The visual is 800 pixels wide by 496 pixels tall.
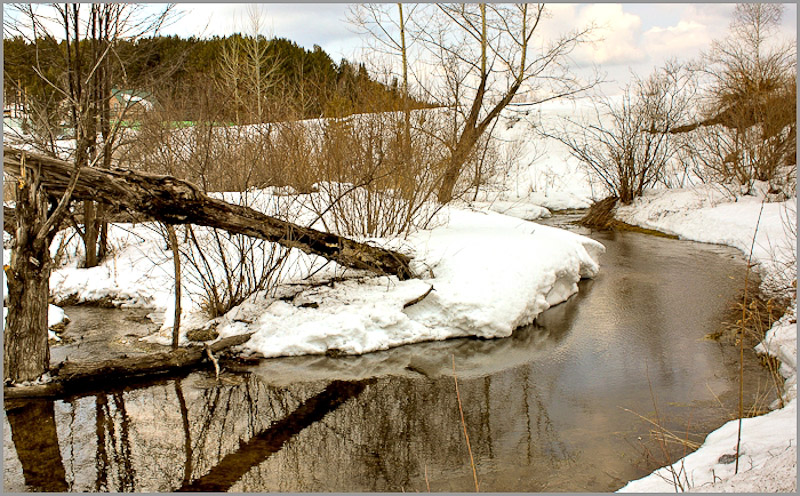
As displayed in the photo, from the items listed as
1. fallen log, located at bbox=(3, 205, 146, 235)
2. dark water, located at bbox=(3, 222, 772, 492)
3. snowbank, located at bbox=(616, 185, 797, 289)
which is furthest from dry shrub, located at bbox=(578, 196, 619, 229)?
fallen log, located at bbox=(3, 205, 146, 235)

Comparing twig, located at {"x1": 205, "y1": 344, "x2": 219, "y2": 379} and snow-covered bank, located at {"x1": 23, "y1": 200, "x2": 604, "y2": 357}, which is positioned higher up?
snow-covered bank, located at {"x1": 23, "y1": 200, "x2": 604, "y2": 357}

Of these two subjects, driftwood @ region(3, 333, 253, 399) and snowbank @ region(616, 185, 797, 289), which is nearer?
driftwood @ region(3, 333, 253, 399)

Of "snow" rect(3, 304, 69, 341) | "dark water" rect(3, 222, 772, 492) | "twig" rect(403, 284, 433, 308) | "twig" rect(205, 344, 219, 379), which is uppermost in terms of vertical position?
"twig" rect(403, 284, 433, 308)

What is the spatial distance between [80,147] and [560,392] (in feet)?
18.7

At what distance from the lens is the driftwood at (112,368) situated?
21.4 ft

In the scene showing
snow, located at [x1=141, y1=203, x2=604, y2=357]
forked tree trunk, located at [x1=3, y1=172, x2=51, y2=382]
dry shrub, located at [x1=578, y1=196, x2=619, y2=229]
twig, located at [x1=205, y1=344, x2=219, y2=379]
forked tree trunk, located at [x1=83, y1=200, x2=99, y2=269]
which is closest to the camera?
forked tree trunk, located at [x1=3, y1=172, x2=51, y2=382]

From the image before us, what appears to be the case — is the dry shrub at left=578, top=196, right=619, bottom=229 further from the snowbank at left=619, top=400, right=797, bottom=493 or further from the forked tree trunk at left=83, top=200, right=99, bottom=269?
the snowbank at left=619, top=400, right=797, bottom=493

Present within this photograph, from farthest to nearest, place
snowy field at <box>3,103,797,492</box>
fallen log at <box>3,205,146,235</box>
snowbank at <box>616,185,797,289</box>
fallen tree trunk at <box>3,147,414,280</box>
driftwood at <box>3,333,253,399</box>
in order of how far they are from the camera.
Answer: snowbank at <box>616,185,797,289</box> → fallen log at <box>3,205,146,235</box> → driftwood at <box>3,333,253,399</box> → fallen tree trunk at <box>3,147,414,280</box> → snowy field at <box>3,103,797,492</box>

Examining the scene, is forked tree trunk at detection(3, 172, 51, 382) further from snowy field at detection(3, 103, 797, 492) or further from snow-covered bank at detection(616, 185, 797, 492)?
snow-covered bank at detection(616, 185, 797, 492)

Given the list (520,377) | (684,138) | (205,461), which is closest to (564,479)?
(520,377)

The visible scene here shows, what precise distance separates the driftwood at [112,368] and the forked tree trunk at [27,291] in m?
0.17

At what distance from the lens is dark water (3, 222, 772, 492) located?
5020 mm

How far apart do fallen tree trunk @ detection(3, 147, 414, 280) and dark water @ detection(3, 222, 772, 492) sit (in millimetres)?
1695

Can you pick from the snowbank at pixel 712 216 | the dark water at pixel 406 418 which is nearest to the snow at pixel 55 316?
the dark water at pixel 406 418
